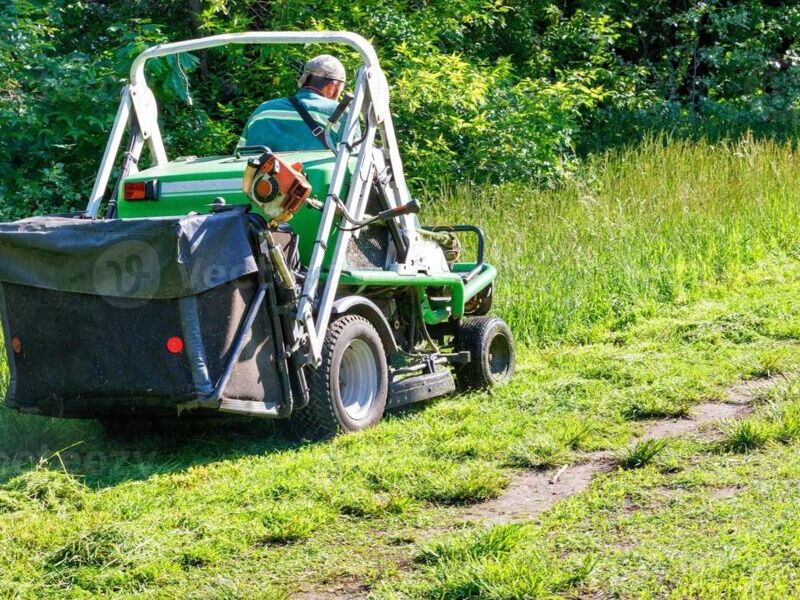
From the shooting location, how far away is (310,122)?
6762 millimetres

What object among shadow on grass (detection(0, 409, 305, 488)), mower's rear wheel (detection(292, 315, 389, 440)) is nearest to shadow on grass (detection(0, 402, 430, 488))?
shadow on grass (detection(0, 409, 305, 488))

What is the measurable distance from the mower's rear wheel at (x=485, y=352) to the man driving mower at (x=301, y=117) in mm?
1549

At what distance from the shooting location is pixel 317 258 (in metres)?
6.09

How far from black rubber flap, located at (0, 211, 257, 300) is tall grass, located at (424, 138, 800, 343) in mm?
3802

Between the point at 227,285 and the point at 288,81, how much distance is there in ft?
26.8

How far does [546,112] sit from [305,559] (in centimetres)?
1004

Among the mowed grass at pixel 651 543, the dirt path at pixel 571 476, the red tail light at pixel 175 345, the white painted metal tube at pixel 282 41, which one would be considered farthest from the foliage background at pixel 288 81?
the mowed grass at pixel 651 543

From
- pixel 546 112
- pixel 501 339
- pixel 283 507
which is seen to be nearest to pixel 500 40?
pixel 546 112

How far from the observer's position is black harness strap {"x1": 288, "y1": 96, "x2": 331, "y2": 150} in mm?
6723

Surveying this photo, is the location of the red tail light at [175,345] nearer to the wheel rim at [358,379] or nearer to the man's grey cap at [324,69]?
the wheel rim at [358,379]

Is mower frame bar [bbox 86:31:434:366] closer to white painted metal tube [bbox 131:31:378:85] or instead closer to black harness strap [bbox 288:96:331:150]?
white painted metal tube [bbox 131:31:378:85]

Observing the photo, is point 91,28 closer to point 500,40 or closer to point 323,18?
point 323,18

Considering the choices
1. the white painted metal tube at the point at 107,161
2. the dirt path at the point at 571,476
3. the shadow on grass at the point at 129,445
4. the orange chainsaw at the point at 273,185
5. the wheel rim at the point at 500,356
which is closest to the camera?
the dirt path at the point at 571,476

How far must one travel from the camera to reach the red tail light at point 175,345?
552cm
